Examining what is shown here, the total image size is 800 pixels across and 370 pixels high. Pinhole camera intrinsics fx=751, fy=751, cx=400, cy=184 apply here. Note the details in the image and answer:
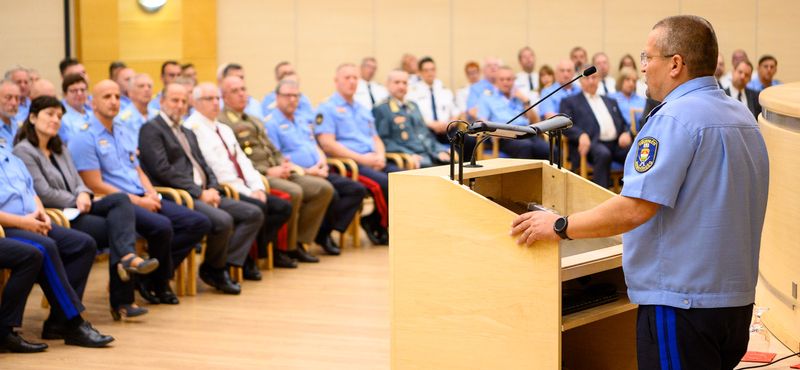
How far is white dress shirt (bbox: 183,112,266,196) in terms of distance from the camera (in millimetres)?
4664

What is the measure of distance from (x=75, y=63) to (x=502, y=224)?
5.66m

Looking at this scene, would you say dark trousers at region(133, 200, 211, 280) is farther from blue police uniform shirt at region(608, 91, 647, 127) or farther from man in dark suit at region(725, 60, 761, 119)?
man in dark suit at region(725, 60, 761, 119)

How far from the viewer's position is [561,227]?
5.87ft

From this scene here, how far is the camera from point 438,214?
6.63ft

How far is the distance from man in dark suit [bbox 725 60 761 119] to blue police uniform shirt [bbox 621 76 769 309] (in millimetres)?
6544

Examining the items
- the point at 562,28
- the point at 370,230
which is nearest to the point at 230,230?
the point at 370,230

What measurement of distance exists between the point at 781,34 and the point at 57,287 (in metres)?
8.89

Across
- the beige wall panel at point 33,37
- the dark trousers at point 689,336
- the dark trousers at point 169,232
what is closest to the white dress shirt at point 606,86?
the dark trousers at point 169,232

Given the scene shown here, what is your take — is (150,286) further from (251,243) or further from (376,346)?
(376,346)

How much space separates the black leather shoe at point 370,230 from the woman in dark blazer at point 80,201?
7.18ft

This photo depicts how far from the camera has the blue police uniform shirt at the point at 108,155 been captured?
13.2ft

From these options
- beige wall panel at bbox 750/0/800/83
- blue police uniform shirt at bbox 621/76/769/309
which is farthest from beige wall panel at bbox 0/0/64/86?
beige wall panel at bbox 750/0/800/83

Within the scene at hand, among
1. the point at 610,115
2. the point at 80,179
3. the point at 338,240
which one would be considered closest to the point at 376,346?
the point at 80,179

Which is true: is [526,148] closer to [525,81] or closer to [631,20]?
[525,81]
